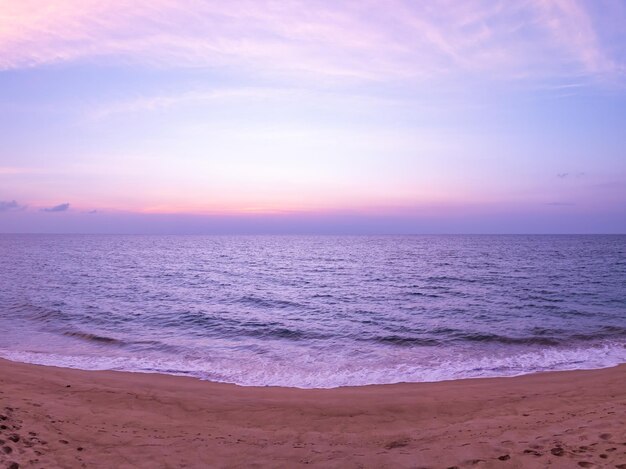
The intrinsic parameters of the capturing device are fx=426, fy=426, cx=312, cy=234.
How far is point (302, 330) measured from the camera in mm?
22062

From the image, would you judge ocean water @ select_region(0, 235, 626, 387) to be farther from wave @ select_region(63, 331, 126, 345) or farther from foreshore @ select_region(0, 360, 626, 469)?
foreshore @ select_region(0, 360, 626, 469)

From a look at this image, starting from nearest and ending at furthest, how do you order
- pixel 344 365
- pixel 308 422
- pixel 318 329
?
pixel 308 422
pixel 344 365
pixel 318 329

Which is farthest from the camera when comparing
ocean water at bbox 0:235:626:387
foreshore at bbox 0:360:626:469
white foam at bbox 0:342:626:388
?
ocean water at bbox 0:235:626:387

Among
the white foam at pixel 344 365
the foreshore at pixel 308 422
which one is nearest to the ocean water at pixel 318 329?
the white foam at pixel 344 365

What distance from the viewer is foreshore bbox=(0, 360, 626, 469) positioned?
7.47 metres

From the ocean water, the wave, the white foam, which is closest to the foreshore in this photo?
the white foam

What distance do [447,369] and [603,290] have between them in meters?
27.2

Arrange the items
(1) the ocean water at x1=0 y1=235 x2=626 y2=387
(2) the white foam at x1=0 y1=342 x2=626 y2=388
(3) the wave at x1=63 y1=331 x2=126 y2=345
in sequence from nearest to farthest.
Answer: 1. (2) the white foam at x1=0 y1=342 x2=626 y2=388
2. (1) the ocean water at x1=0 y1=235 x2=626 y2=387
3. (3) the wave at x1=63 y1=331 x2=126 y2=345

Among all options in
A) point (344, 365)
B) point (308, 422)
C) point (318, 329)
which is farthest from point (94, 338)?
point (308, 422)

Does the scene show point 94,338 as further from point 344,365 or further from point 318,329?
point 344,365

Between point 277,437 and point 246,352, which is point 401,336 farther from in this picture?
point 277,437

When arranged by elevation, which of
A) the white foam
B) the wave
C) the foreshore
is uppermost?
the foreshore

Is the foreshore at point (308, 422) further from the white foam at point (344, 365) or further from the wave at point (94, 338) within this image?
the wave at point (94, 338)

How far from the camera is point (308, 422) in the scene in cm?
1047
